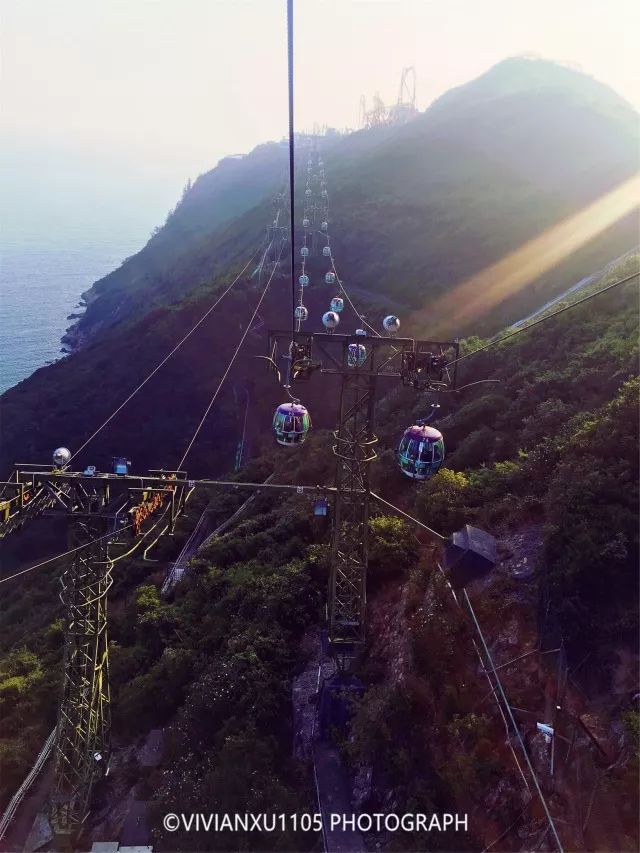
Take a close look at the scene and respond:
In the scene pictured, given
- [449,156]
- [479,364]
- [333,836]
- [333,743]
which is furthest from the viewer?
[449,156]

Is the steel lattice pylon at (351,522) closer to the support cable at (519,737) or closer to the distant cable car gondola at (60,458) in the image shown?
the support cable at (519,737)

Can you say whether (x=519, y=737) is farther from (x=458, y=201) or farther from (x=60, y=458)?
(x=458, y=201)

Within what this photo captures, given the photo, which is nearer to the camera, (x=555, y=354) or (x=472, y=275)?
(x=555, y=354)

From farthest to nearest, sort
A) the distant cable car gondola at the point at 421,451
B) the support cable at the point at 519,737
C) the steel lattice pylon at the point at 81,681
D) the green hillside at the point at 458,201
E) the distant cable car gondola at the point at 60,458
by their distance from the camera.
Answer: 1. the green hillside at the point at 458,201
2. the steel lattice pylon at the point at 81,681
3. the distant cable car gondola at the point at 421,451
4. the distant cable car gondola at the point at 60,458
5. the support cable at the point at 519,737

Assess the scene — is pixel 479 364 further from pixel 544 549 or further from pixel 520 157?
pixel 520 157

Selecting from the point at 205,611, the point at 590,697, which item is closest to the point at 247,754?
the point at 205,611

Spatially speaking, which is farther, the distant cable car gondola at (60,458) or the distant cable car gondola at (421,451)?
the distant cable car gondola at (421,451)

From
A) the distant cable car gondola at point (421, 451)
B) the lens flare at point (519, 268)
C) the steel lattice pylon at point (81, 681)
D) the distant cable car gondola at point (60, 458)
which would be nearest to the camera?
the distant cable car gondola at point (60, 458)

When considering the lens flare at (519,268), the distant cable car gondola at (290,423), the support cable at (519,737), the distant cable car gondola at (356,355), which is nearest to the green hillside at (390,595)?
the support cable at (519,737)

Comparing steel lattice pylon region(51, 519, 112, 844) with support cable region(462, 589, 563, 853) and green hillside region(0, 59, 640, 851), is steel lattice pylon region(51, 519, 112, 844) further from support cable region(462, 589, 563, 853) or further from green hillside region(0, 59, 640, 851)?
support cable region(462, 589, 563, 853)
